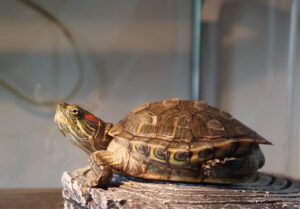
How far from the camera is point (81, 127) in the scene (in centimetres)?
156

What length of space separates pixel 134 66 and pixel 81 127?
3.36 ft

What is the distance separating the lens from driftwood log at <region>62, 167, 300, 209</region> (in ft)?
3.98

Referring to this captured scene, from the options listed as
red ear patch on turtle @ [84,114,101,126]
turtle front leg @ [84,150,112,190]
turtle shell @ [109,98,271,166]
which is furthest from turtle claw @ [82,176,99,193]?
red ear patch on turtle @ [84,114,101,126]

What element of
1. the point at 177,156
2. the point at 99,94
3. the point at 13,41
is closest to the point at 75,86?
the point at 99,94

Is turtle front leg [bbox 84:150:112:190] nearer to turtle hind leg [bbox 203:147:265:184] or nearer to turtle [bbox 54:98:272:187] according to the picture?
turtle [bbox 54:98:272:187]

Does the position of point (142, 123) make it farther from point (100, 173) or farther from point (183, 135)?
point (100, 173)

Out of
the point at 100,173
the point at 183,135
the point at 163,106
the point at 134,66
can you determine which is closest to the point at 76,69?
the point at 134,66

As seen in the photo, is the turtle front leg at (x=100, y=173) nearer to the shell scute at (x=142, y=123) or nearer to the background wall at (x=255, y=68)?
the shell scute at (x=142, y=123)

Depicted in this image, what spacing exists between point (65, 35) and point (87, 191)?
152 centimetres

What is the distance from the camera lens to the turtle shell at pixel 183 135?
1349mm

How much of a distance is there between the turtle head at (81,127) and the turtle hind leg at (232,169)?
0.66 metres

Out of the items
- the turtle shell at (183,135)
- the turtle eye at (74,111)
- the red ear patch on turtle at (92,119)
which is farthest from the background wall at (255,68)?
the turtle eye at (74,111)

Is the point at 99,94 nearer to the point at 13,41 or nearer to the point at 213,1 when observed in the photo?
the point at 13,41

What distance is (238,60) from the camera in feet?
8.12
